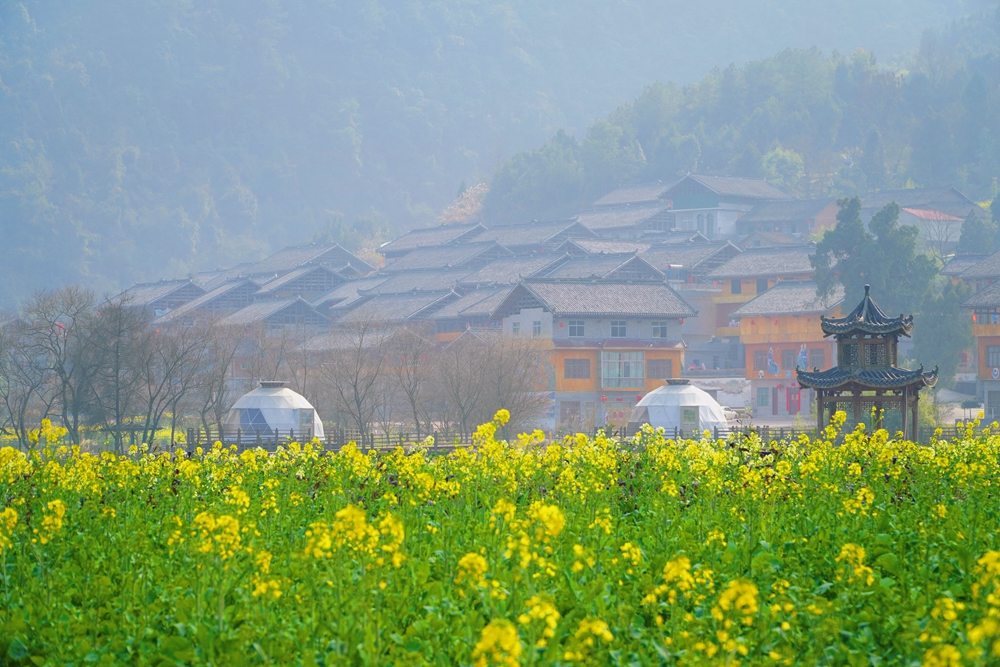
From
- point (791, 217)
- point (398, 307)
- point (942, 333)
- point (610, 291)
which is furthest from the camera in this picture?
point (791, 217)

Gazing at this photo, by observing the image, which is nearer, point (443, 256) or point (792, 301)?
point (792, 301)

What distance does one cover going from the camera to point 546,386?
4206 cm

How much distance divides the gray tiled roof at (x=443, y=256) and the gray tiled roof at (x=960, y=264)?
22915 millimetres

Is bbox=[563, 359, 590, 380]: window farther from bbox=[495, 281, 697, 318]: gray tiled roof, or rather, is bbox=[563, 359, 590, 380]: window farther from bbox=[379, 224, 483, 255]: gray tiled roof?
bbox=[379, 224, 483, 255]: gray tiled roof

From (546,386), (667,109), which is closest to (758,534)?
(546,386)

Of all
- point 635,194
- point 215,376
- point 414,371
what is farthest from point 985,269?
point 635,194

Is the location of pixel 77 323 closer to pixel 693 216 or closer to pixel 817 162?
pixel 693 216

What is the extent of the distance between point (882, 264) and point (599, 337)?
1048 centimetres

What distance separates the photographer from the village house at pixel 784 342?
46594 millimetres

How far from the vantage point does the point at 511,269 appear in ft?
189

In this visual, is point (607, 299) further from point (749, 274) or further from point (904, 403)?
point (904, 403)

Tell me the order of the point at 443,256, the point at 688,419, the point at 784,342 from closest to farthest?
the point at 688,419
the point at 784,342
the point at 443,256

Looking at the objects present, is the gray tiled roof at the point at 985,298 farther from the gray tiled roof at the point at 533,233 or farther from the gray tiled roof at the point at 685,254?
the gray tiled roof at the point at 533,233

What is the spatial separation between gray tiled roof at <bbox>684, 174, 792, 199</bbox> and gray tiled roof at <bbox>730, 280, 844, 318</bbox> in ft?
64.9
